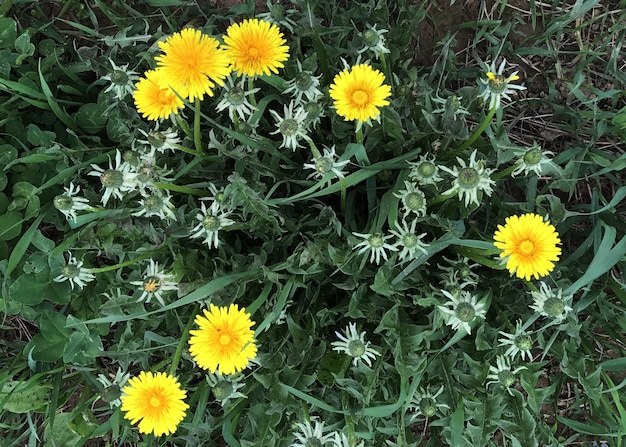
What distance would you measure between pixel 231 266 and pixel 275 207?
23cm

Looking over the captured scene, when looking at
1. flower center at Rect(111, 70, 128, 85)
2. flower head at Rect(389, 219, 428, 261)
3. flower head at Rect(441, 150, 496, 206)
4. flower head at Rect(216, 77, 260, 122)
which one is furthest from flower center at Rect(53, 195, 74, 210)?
flower head at Rect(441, 150, 496, 206)

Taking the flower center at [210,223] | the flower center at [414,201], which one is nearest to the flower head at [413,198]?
the flower center at [414,201]

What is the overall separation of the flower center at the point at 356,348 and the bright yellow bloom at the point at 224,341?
282 millimetres

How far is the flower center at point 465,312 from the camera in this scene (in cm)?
142

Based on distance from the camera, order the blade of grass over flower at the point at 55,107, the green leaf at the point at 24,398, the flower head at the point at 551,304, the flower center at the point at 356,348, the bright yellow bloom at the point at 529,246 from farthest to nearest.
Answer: the green leaf at the point at 24,398
the blade of grass over flower at the point at 55,107
the flower center at the point at 356,348
the flower head at the point at 551,304
the bright yellow bloom at the point at 529,246

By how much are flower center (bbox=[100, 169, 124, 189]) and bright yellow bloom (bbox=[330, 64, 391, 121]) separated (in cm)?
57

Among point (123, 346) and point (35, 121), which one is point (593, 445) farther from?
point (35, 121)

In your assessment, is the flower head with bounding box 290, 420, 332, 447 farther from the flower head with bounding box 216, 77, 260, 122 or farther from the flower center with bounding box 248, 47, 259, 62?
the flower center with bounding box 248, 47, 259, 62

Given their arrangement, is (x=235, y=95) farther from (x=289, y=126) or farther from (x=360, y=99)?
(x=360, y=99)

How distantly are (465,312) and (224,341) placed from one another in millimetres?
594

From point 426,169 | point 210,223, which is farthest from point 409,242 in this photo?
point 210,223

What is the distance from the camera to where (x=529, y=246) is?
1333 mm

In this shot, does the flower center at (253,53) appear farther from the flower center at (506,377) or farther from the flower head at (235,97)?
the flower center at (506,377)

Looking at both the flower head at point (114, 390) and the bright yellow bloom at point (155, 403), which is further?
the flower head at point (114, 390)
